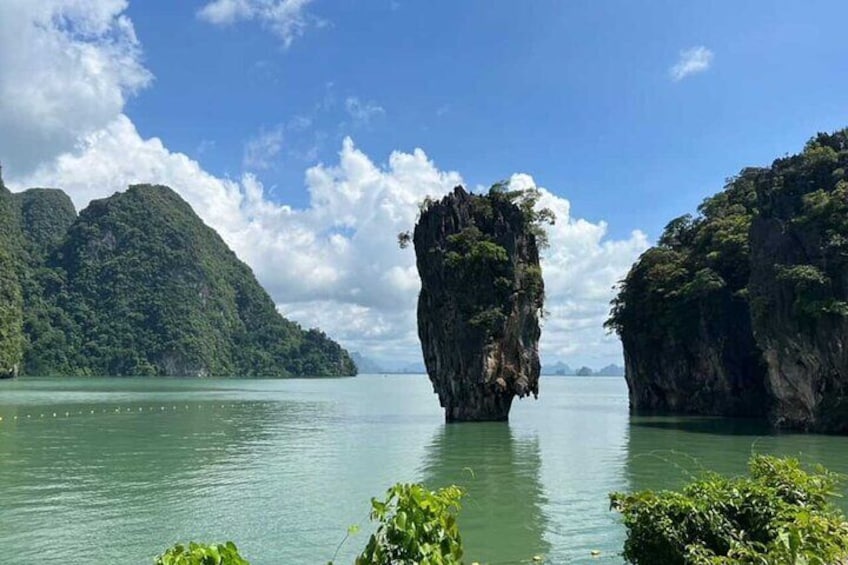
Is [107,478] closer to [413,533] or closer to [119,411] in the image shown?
[413,533]

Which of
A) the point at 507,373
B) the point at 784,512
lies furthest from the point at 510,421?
the point at 784,512

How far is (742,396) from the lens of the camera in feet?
161

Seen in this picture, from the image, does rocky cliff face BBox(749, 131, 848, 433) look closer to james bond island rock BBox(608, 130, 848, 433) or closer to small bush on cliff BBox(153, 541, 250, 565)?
james bond island rock BBox(608, 130, 848, 433)

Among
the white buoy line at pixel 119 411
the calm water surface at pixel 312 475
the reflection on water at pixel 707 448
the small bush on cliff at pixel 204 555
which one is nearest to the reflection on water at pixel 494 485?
the calm water surface at pixel 312 475

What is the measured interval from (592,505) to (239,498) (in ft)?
32.9

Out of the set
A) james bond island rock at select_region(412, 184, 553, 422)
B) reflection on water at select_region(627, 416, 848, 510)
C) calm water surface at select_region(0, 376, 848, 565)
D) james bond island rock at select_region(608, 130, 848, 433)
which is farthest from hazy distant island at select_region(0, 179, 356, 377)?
reflection on water at select_region(627, 416, 848, 510)

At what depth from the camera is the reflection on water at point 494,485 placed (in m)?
13.9

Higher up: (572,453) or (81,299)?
(81,299)

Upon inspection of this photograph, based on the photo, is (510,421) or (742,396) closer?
(510,421)

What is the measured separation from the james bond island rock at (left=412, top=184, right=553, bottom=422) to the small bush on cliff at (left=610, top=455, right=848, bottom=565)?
33301 millimetres

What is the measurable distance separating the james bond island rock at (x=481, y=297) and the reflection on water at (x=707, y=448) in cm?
857

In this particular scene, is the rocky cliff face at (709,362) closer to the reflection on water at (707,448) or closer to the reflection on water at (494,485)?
the reflection on water at (707,448)

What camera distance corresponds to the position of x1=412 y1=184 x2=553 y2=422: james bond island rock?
41.8 metres

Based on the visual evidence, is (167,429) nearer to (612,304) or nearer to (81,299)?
(612,304)
